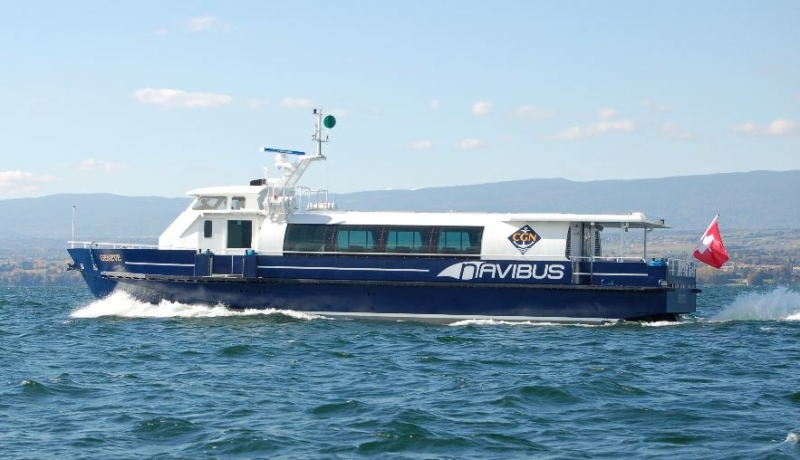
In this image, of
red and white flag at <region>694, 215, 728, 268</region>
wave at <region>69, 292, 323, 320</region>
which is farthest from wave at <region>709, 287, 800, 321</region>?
wave at <region>69, 292, 323, 320</region>

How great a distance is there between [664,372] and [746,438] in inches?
249

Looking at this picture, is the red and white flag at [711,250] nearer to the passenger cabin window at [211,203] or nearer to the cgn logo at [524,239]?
Result: the cgn logo at [524,239]

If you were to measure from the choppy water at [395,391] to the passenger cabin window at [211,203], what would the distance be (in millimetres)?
4560

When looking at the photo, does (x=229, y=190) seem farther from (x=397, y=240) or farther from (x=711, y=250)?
(x=711, y=250)

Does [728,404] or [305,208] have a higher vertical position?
[305,208]

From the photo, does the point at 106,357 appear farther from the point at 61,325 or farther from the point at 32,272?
the point at 32,272

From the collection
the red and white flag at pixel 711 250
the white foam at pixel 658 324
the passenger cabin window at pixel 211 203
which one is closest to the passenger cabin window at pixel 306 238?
the passenger cabin window at pixel 211 203

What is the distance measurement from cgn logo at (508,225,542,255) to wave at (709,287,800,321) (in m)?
7.62

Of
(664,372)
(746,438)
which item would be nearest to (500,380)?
(664,372)

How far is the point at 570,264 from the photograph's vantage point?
105 ft

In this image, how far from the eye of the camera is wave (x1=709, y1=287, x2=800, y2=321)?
37.6 meters

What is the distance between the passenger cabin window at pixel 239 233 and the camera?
34.2m

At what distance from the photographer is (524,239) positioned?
32656 mm

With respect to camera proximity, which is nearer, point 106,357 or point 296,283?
point 106,357
